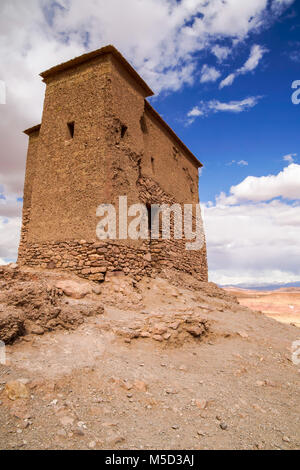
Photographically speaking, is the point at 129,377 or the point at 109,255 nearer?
the point at 129,377

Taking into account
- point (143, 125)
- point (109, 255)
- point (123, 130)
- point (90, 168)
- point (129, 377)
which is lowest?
point (129, 377)

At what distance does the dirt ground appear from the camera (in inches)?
110

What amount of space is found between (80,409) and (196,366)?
228cm

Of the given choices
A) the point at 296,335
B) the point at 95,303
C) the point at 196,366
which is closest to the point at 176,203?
the point at 296,335

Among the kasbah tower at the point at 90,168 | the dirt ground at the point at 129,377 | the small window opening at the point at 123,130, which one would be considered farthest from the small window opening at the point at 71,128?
the dirt ground at the point at 129,377

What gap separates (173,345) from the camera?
17.5 feet

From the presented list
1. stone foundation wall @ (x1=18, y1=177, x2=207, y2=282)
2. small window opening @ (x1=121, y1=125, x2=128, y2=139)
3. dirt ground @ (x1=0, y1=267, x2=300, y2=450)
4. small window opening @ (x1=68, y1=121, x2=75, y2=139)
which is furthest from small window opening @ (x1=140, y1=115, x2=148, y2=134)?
dirt ground @ (x1=0, y1=267, x2=300, y2=450)

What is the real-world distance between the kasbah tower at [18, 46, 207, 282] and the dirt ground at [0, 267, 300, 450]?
152 centimetres

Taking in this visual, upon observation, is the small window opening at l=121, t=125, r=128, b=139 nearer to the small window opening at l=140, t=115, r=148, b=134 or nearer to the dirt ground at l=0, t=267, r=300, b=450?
the small window opening at l=140, t=115, r=148, b=134

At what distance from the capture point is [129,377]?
3.82 m

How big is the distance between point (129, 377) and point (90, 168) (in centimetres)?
620

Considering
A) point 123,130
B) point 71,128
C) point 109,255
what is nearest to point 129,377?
point 109,255

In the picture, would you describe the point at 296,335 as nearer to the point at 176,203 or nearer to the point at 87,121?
the point at 176,203

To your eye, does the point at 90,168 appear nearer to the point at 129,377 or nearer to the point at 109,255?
the point at 109,255
